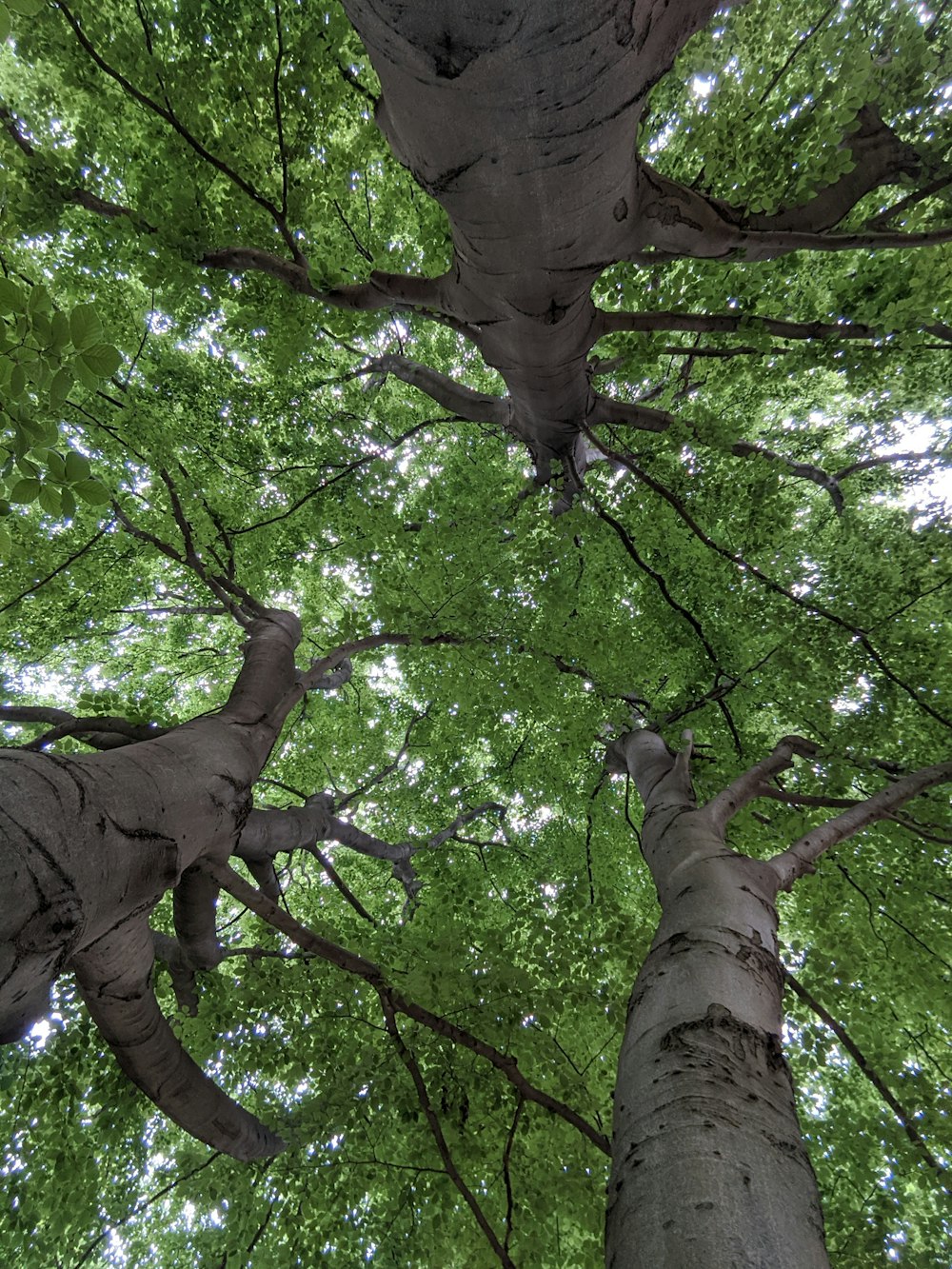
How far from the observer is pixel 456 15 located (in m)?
1.54

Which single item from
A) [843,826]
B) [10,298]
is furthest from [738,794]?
[10,298]

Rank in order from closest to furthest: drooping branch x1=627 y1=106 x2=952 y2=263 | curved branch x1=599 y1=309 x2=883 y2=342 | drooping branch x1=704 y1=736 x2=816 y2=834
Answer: drooping branch x1=627 y1=106 x2=952 y2=263 → drooping branch x1=704 y1=736 x2=816 y2=834 → curved branch x1=599 y1=309 x2=883 y2=342

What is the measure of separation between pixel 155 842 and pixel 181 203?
3597 millimetres

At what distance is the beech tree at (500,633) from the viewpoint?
176 cm

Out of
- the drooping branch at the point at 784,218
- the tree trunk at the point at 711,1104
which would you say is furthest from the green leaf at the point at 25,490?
the drooping branch at the point at 784,218

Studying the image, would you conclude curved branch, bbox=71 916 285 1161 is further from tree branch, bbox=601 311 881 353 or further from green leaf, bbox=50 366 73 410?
tree branch, bbox=601 311 881 353

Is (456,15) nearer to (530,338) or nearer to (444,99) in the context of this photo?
(444,99)

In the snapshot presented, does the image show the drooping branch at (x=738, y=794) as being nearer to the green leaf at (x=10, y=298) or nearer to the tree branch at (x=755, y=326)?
the tree branch at (x=755, y=326)

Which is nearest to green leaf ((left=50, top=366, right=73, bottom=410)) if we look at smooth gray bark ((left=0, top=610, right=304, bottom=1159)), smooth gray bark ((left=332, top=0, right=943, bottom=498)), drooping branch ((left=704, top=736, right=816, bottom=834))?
smooth gray bark ((left=0, top=610, right=304, bottom=1159))

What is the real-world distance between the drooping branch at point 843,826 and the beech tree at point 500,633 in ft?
0.09

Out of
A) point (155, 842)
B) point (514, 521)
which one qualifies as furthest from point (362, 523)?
point (155, 842)

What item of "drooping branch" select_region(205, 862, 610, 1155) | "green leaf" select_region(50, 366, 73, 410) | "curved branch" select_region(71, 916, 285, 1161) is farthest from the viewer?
"drooping branch" select_region(205, 862, 610, 1155)

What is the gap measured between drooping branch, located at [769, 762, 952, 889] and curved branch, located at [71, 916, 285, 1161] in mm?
2829

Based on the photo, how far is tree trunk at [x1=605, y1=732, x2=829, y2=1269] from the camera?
4.09 feet
